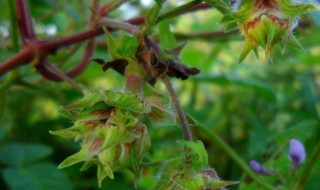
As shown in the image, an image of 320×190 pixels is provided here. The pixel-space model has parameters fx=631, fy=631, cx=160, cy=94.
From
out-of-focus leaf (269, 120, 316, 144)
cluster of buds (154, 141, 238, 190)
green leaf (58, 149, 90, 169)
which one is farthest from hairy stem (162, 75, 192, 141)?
out-of-focus leaf (269, 120, 316, 144)

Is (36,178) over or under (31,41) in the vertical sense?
under

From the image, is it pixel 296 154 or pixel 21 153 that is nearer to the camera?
pixel 296 154

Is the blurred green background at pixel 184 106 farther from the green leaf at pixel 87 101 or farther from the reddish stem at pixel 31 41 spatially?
the green leaf at pixel 87 101

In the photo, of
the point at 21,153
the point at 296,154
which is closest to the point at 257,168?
the point at 296,154

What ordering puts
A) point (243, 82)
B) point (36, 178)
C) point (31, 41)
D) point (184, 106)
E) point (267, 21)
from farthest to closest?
point (184, 106) → point (243, 82) → point (36, 178) → point (31, 41) → point (267, 21)

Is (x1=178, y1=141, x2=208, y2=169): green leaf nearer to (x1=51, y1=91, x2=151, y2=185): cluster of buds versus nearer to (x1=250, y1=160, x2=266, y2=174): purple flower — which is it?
(x1=51, y1=91, x2=151, y2=185): cluster of buds

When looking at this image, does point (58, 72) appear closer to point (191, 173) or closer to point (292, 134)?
point (191, 173)

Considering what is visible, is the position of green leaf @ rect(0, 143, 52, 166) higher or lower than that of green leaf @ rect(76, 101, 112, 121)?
lower
